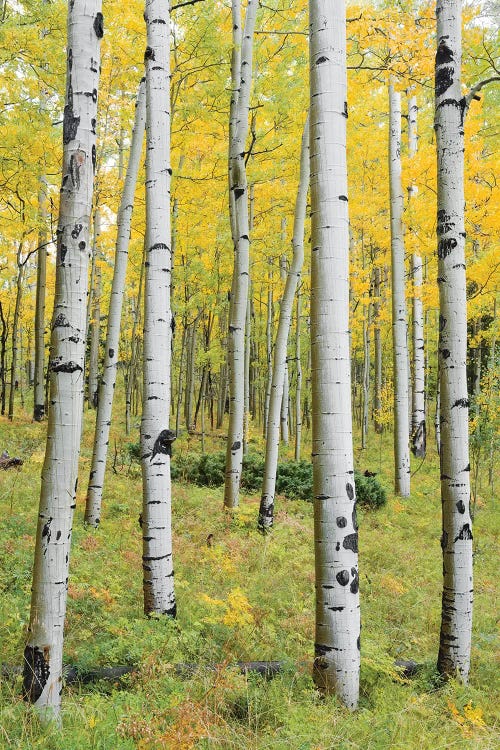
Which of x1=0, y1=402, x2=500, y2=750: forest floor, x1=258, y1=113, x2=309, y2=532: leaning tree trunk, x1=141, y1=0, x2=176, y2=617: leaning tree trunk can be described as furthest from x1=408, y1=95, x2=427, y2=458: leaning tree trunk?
x1=141, y1=0, x2=176, y2=617: leaning tree trunk

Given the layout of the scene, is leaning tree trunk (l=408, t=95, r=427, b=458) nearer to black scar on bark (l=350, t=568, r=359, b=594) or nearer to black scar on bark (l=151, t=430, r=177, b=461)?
black scar on bark (l=151, t=430, r=177, b=461)

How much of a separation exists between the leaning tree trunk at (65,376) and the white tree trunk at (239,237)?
476 cm

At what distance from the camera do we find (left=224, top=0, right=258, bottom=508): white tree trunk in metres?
7.38

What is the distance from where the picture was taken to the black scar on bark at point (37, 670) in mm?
2561

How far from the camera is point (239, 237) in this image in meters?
7.58

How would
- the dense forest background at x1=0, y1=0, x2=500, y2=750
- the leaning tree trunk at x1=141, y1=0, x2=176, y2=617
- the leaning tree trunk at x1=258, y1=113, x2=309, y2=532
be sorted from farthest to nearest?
1. the leaning tree trunk at x1=258, y1=113, x2=309, y2=532
2. the leaning tree trunk at x1=141, y1=0, x2=176, y2=617
3. the dense forest background at x1=0, y1=0, x2=500, y2=750

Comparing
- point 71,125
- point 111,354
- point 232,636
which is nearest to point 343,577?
point 232,636

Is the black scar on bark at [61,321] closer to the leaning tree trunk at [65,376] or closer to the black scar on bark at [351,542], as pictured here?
the leaning tree trunk at [65,376]

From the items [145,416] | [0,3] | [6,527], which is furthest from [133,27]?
[6,527]

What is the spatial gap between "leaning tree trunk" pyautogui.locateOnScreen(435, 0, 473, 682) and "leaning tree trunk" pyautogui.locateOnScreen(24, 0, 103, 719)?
112 inches

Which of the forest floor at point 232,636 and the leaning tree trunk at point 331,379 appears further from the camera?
the leaning tree trunk at point 331,379

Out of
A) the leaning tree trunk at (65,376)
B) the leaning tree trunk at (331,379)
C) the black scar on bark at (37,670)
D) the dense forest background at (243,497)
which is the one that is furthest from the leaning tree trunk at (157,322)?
the black scar on bark at (37,670)

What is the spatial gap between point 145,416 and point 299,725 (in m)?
2.73

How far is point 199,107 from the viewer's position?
845 cm
